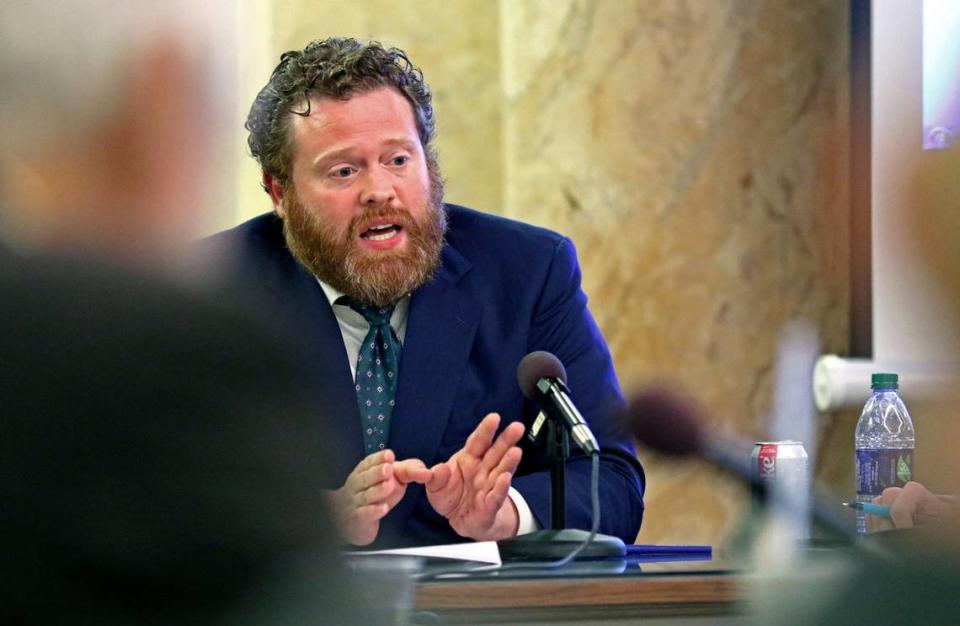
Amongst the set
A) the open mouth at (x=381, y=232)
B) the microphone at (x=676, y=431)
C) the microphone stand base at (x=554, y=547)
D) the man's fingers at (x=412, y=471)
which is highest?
the open mouth at (x=381, y=232)

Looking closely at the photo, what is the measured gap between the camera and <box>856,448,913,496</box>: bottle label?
319cm

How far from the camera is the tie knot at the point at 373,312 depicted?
3104 millimetres

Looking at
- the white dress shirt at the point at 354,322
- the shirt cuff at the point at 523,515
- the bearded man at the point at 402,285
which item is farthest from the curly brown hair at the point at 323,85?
the shirt cuff at the point at 523,515

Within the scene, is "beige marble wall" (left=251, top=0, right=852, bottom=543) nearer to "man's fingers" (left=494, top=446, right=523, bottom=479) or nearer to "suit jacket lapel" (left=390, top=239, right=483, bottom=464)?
"suit jacket lapel" (left=390, top=239, right=483, bottom=464)

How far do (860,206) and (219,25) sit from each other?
3.84 m

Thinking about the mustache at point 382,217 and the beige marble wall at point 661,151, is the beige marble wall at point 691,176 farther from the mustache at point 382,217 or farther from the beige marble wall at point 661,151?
the mustache at point 382,217

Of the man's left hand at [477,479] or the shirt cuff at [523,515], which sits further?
the shirt cuff at [523,515]

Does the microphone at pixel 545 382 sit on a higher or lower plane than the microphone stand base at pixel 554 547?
higher

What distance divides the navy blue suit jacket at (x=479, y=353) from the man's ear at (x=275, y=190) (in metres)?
0.03

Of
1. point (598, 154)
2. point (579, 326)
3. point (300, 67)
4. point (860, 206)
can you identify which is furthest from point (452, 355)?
point (860, 206)

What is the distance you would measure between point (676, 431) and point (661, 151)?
8.17 feet

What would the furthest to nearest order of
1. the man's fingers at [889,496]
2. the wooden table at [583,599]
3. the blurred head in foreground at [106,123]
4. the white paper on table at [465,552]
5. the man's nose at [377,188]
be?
the man's nose at [377,188], the man's fingers at [889,496], the white paper on table at [465,552], the wooden table at [583,599], the blurred head in foreground at [106,123]

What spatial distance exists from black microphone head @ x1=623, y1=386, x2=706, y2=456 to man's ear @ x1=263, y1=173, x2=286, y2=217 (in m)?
1.46

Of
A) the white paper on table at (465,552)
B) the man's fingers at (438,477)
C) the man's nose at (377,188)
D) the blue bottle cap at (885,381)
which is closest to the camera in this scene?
the white paper on table at (465,552)
